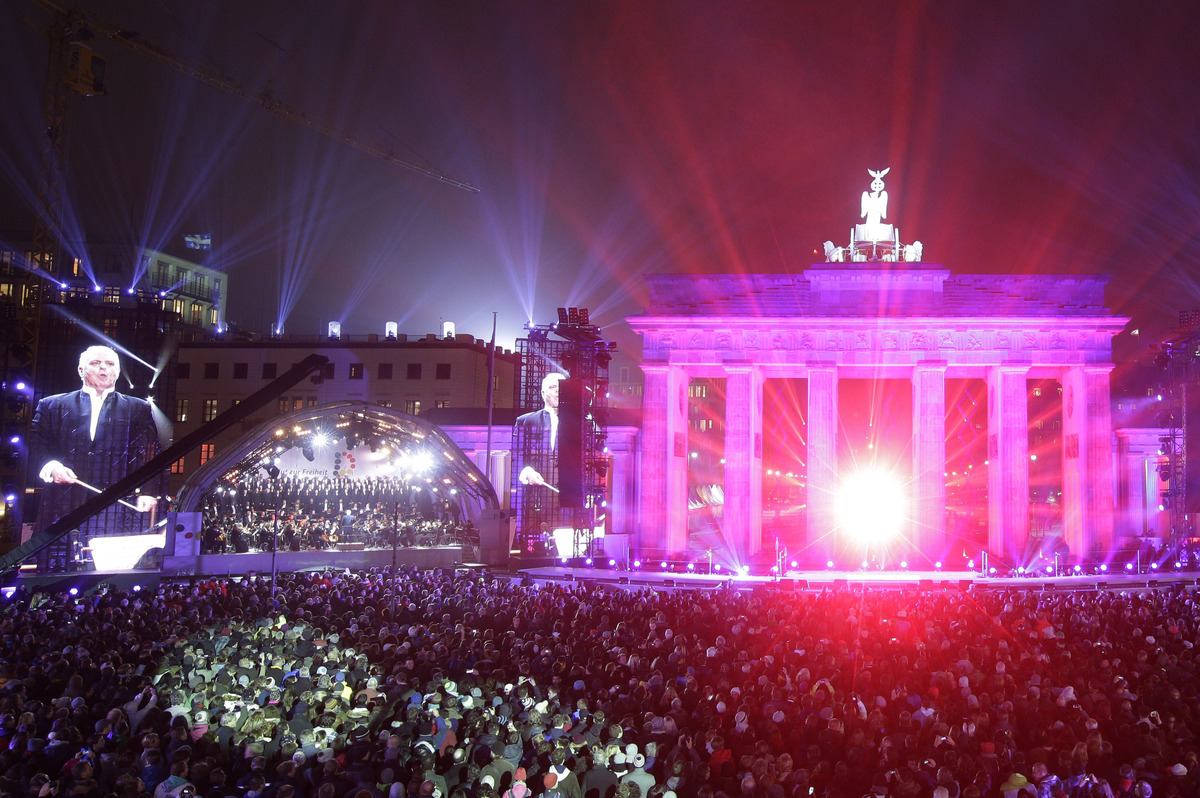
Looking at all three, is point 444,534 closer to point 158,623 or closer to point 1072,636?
point 158,623

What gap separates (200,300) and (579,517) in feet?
213

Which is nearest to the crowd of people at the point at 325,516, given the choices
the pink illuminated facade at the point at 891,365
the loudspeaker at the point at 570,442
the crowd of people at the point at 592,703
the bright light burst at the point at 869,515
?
the loudspeaker at the point at 570,442

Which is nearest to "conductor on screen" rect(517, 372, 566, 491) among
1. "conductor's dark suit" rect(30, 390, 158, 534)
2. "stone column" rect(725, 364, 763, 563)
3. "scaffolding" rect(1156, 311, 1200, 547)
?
"stone column" rect(725, 364, 763, 563)

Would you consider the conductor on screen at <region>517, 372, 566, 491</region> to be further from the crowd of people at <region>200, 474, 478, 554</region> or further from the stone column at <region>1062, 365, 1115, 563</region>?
the stone column at <region>1062, 365, 1115, 563</region>

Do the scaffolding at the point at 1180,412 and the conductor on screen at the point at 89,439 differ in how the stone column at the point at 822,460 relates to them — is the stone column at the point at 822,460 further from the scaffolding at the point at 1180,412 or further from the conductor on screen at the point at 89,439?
the conductor on screen at the point at 89,439

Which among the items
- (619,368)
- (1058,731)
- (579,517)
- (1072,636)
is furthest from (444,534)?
(619,368)

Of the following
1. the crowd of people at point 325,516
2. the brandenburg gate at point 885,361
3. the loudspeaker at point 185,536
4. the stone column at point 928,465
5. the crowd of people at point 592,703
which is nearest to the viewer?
the crowd of people at point 592,703

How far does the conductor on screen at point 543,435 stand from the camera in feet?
154

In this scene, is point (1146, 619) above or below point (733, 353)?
below

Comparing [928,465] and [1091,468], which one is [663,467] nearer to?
[928,465]

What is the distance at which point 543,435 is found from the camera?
2023 inches

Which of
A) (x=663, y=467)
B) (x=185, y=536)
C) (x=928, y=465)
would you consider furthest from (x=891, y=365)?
(x=185, y=536)

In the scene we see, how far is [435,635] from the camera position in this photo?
1691 cm

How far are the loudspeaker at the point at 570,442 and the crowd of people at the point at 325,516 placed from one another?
5.25 m
